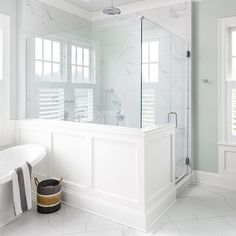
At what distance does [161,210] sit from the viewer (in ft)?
8.46

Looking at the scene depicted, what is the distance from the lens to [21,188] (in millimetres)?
2266

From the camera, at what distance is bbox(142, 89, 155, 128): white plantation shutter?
7.94 ft

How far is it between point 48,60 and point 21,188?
176cm

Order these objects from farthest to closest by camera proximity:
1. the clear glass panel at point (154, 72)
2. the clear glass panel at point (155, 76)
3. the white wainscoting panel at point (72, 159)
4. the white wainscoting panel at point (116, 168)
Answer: the clear glass panel at point (154, 72), the white wainscoting panel at point (72, 159), the clear glass panel at point (155, 76), the white wainscoting panel at point (116, 168)

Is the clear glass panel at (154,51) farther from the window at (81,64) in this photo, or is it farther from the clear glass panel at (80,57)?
the clear glass panel at (80,57)

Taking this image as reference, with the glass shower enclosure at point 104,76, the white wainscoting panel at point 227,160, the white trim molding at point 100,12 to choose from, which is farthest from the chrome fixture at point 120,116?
the white trim molding at point 100,12

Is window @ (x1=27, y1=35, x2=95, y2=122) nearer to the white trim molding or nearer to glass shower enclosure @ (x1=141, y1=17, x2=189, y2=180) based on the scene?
the white trim molding

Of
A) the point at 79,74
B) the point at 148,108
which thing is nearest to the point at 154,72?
the point at 148,108

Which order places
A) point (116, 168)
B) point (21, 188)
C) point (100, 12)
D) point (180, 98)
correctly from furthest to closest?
1. point (100, 12)
2. point (180, 98)
3. point (116, 168)
4. point (21, 188)

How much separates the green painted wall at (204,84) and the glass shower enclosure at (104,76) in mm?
172

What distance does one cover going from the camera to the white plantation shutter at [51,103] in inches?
127

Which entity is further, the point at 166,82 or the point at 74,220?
the point at 166,82

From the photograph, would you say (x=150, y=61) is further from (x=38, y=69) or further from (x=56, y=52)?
(x=38, y=69)

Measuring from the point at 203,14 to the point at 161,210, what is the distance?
8.55ft
